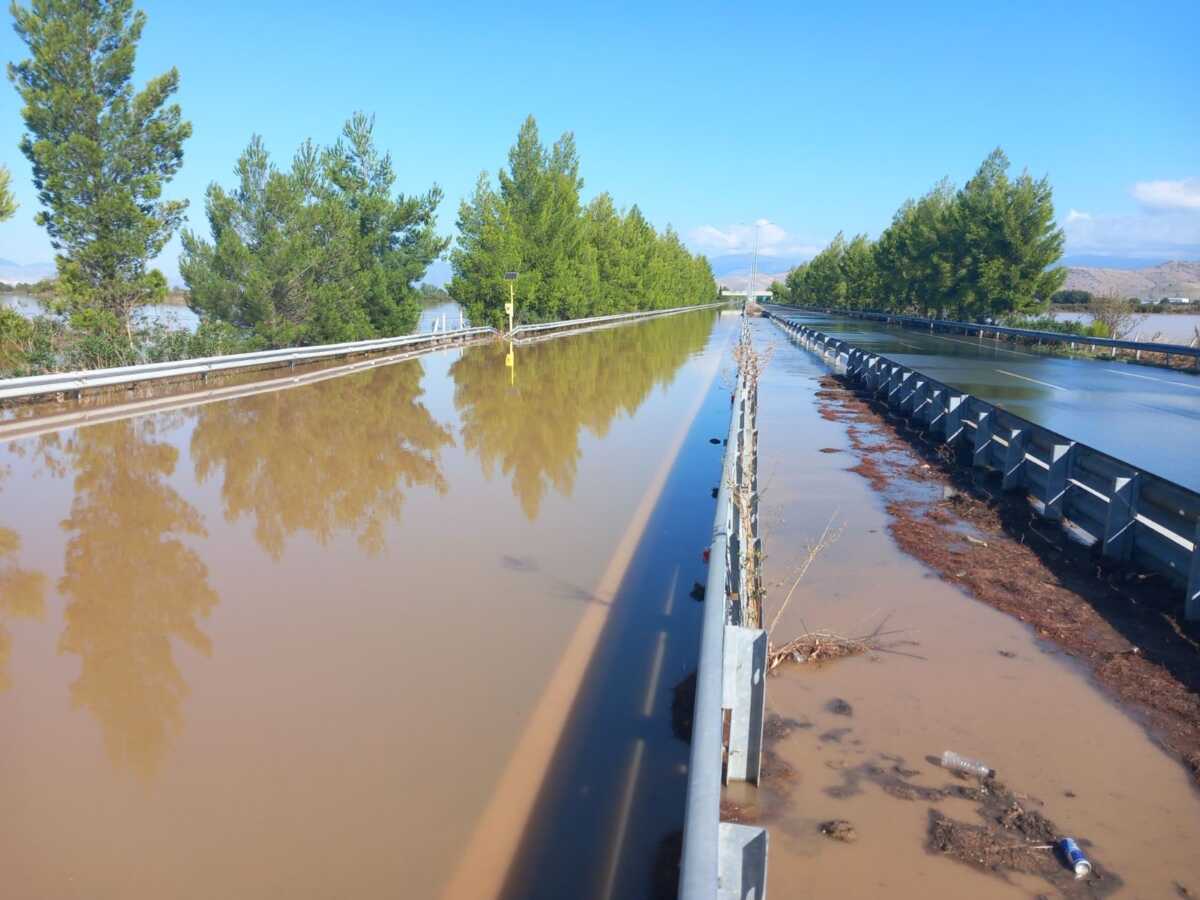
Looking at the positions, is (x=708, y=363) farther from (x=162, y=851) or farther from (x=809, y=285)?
(x=809, y=285)

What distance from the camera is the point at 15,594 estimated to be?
268 inches

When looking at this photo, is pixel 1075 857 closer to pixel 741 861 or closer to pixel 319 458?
pixel 741 861

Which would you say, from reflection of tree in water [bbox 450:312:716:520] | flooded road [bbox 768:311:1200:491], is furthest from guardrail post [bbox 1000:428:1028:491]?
reflection of tree in water [bbox 450:312:716:520]

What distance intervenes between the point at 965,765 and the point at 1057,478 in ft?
18.5

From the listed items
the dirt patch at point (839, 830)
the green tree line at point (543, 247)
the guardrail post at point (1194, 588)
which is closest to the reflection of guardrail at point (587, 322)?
the green tree line at point (543, 247)

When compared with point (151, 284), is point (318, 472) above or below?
below

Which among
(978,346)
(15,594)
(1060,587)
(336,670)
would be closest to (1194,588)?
(1060,587)

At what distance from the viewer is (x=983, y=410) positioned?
1245 cm

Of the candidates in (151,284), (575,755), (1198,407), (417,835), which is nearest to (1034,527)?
(575,755)

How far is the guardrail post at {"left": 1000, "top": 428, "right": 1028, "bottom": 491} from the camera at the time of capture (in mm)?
10680

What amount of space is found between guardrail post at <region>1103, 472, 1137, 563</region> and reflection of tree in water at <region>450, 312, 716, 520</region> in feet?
17.7

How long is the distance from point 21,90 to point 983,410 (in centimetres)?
2232

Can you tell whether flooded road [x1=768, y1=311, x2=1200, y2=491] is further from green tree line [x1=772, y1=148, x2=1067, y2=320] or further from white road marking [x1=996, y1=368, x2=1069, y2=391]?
green tree line [x1=772, y1=148, x2=1067, y2=320]

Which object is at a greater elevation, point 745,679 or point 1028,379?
point 745,679
